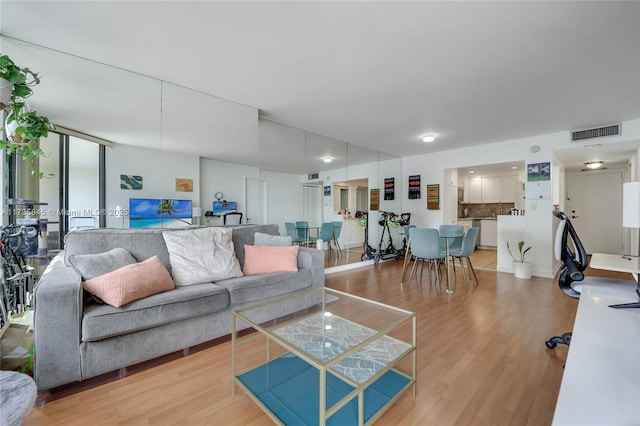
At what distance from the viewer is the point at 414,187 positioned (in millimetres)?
5848

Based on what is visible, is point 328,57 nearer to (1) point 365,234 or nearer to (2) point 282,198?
(2) point 282,198

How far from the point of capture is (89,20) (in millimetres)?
1775

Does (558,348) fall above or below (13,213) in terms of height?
below

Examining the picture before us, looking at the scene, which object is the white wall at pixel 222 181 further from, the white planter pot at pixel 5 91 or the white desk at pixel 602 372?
the white desk at pixel 602 372

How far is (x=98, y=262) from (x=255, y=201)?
1881mm

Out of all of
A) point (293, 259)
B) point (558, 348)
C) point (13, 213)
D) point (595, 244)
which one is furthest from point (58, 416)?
point (595, 244)

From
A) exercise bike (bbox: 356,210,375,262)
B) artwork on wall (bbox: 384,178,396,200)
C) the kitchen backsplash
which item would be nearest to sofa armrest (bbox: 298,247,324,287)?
exercise bike (bbox: 356,210,375,262)

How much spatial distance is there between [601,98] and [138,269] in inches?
191

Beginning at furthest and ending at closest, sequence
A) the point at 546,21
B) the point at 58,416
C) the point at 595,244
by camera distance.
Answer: the point at 595,244, the point at 546,21, the point at 58,416

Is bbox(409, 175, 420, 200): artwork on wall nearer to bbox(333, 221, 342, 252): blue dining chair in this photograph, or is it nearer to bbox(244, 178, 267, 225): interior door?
bbox(333, 221, 342, 252): blue dining chair

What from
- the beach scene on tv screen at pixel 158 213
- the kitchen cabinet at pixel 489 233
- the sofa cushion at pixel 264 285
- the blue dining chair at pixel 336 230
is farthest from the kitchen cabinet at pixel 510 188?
the beach scene on tv screen at pixel 158 213

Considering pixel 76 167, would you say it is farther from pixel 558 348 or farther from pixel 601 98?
pixel 601 98

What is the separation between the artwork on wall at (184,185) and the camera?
9.43 ft

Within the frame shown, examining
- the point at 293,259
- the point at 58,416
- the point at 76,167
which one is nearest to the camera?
the point at 58,416
